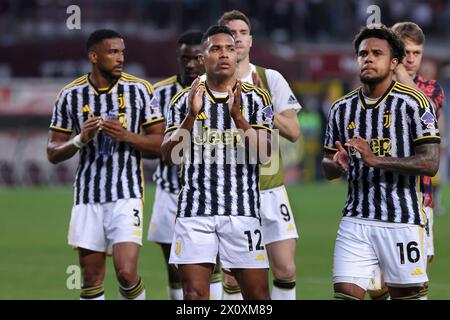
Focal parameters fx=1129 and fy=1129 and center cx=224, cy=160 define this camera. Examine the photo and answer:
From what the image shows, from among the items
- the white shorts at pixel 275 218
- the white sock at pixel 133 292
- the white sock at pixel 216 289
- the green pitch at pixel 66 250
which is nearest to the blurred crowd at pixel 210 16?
the green pitch at pixel 66 250

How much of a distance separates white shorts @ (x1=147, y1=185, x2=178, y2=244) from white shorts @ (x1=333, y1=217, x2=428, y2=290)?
2.61 metres

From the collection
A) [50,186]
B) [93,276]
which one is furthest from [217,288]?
[50,186]

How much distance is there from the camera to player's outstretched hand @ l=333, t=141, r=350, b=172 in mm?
7398

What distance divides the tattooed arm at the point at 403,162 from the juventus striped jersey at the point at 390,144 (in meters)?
0.12

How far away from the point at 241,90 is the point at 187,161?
2.00 feet

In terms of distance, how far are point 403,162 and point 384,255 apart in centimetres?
64

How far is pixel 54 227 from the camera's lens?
63.0ft

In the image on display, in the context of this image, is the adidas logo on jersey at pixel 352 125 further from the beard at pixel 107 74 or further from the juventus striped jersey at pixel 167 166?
the juventus striped jersey at pixel 167 166

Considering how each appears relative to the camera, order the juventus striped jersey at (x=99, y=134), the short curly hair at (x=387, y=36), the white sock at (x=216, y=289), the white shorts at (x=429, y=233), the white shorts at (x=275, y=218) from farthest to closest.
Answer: the white sock at (x=216, y=289) < the white shorts at (x=275, y=218) < the juventus striped jersey at (x=99, y=134) < the white shorts at (x=429, y=233) < the short curly hair at (x=387, y=36)

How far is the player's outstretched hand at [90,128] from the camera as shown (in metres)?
8.48

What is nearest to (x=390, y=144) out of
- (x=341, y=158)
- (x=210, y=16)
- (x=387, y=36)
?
(x=341, y=158)

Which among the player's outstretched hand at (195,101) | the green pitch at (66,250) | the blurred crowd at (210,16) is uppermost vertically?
the blurred crowd at (210,16)

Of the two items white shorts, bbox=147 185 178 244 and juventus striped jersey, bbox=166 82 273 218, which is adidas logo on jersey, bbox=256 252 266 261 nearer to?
juventus striped jersey, bbox=166 82 273 218
